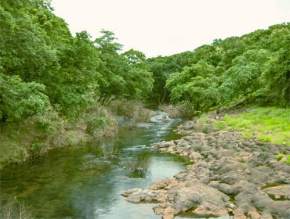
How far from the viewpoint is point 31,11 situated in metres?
35.7

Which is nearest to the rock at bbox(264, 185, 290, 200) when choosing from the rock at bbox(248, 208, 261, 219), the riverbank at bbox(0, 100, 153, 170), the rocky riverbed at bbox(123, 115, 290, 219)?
the rocky riverbed at bbox(123, 115, 290, 219)

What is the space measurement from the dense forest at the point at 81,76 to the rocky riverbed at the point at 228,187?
7908 millimetres

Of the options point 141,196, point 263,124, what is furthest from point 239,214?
point 263,124

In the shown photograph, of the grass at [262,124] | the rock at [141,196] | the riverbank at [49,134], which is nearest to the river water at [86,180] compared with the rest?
the rock at [141,196]

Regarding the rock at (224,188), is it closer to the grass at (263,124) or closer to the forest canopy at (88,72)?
the forest canopy at (88,72)

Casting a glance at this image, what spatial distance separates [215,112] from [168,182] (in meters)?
37.1

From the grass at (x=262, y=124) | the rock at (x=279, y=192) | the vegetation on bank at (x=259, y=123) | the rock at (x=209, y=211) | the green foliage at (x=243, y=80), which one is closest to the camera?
the rock at (x=209, y=211)

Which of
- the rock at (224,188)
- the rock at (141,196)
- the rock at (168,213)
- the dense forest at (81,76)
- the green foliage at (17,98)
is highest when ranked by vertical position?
the dense forest at (81,76)

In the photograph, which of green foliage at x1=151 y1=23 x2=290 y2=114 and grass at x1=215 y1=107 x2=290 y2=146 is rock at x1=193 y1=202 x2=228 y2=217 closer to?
grass at x1=215 y1=107 x2=290 y2=146

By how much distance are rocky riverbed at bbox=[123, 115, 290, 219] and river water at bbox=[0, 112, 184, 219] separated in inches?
44.2

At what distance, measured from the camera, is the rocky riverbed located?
62.0ft

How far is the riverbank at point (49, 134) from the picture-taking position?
2856 cm

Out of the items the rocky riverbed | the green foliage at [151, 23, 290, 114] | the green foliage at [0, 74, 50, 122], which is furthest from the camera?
the green foliage at [151, 23, 290, 114]

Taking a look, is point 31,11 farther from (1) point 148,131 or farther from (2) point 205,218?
(2) point 205,218
